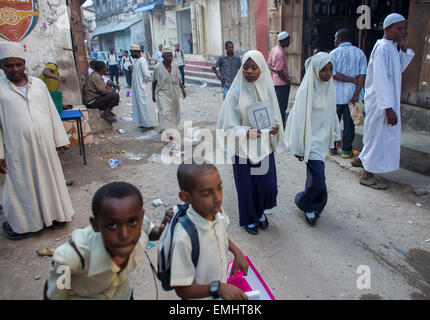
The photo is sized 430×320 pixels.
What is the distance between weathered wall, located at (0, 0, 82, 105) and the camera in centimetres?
594

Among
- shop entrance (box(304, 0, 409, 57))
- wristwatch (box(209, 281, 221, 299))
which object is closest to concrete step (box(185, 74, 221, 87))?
shop entrance (box(304, 0, 409, 57))

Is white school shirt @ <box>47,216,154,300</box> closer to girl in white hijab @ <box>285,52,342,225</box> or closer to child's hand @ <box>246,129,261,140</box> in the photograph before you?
child's hand @ <box>246,129,261,140</box>

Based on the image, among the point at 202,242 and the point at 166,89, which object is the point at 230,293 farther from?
the point at 166,89

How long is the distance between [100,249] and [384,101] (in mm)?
3695

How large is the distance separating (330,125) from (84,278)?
2809mm

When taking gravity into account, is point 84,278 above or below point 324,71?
below

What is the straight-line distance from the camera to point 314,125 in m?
3.45

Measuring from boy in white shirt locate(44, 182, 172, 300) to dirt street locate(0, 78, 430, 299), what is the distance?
118 centimetres

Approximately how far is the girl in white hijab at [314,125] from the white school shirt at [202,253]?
1.93 m

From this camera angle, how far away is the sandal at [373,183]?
4.38 m

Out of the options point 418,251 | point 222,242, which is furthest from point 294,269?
point 222,242
